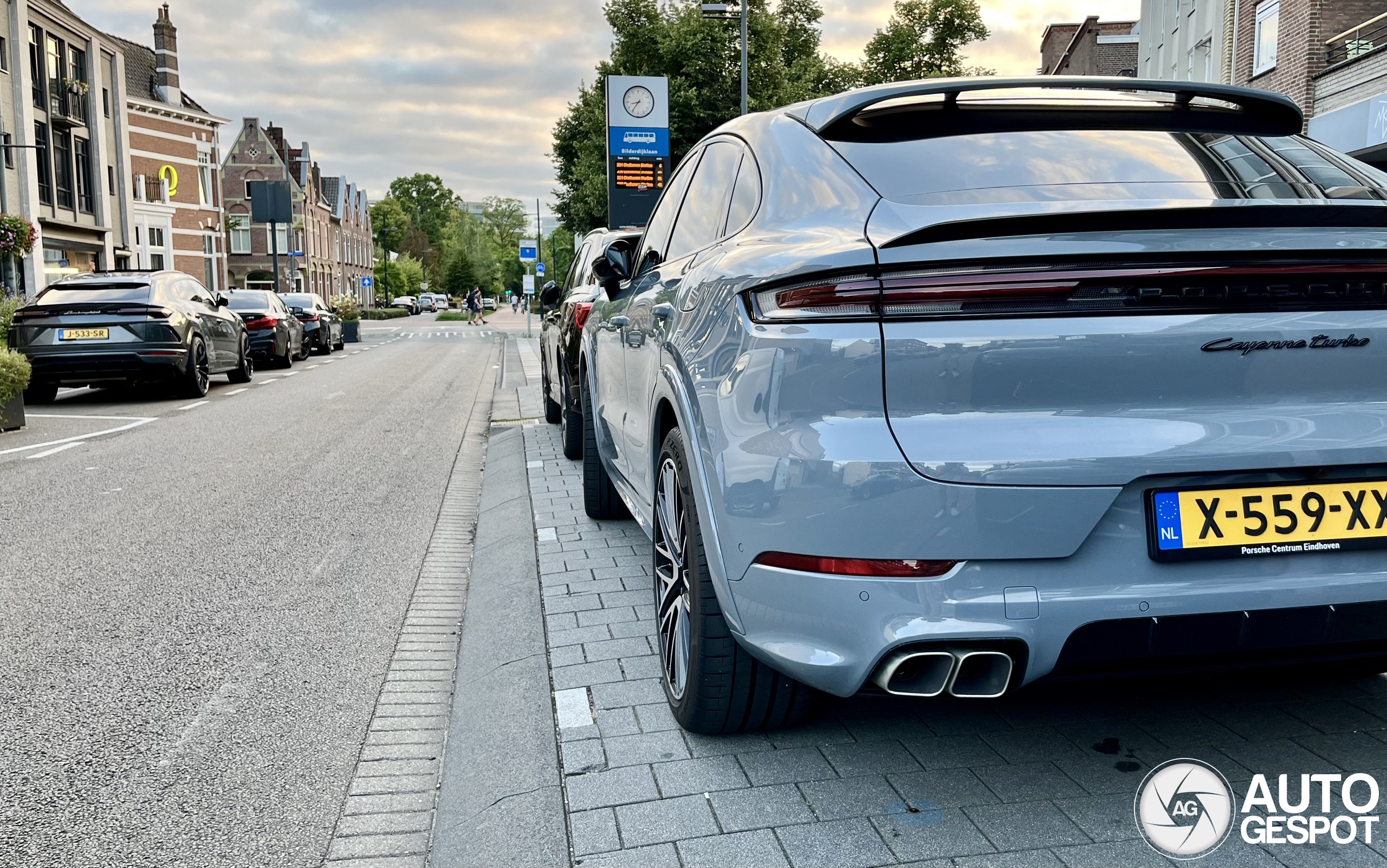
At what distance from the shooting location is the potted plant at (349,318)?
38.6 m

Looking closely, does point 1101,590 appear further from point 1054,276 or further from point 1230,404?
point 1054,276

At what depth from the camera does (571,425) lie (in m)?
8.24

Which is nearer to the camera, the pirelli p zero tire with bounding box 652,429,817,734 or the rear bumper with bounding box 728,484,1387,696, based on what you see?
the rear bumper with bounding box 728,484,1387,696

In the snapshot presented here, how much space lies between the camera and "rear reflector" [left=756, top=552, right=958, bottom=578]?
7.64 feet

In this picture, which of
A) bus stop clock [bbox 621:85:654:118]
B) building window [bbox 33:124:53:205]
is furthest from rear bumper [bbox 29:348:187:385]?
building window [bbox 33:124:53:205]

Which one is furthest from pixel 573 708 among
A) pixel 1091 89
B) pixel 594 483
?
pixel 594 483

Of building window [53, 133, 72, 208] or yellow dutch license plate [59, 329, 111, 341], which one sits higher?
building window [53, 133, 72, 208]

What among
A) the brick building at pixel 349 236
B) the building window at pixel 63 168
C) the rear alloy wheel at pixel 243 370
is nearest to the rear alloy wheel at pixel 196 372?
the rear alloy wheel at pixel 243 370

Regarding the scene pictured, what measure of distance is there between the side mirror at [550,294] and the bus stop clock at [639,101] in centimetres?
1109

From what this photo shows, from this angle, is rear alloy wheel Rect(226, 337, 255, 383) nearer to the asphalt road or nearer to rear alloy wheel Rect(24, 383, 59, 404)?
rear alloy wheel Rect(24, 383, 59, 404)

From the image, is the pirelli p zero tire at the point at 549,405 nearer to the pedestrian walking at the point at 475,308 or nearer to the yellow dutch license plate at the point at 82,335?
the yellow dutch license plate at the point at 82,335

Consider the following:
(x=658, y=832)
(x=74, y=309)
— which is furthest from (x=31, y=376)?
(x=658, y=832)

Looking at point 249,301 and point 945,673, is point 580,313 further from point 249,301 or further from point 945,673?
point 249,301

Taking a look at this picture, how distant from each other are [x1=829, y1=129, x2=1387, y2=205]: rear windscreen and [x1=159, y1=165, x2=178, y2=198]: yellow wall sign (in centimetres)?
6295
